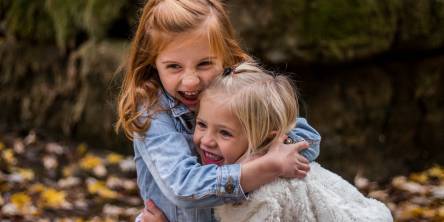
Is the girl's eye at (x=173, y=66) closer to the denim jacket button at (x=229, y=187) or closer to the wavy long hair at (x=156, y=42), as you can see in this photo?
the wavy long hair at (x=156, y=42)

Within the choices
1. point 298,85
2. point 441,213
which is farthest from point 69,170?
point 441,213

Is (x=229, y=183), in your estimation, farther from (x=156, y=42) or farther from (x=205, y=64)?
(x=156, y=42)

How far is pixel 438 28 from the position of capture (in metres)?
5.44

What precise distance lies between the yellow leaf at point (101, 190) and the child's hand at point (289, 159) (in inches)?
115

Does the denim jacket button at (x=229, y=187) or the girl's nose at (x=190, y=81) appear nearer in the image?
the denim jacket button at (x=229, y=187)

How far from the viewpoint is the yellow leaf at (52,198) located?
5.10 m

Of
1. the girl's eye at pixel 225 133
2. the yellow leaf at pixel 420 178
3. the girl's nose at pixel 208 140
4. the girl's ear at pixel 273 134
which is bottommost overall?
the yellow leaf at pixel 420 178

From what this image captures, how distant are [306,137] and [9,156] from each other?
11.5 feet

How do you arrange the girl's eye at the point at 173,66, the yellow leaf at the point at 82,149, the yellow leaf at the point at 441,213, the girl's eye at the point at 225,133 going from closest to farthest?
the girl's eye at the point at 225,133 → the girl's eye at the point at 173,66 → the yellow leaf at the point at 441,213 → the yellow leaf at the point at 82,149

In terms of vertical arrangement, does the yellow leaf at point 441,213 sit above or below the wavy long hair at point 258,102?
below

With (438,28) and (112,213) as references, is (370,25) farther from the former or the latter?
(112,213)

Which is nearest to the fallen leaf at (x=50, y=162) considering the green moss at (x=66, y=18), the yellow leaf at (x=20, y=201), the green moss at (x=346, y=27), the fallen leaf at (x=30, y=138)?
the fallen leaf at (x=30, y=138)

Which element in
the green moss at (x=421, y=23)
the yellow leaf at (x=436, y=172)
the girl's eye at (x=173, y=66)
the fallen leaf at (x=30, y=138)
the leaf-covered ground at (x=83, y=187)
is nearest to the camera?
the girl's eye at (x=173, y=66)

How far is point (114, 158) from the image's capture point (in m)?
5.76
